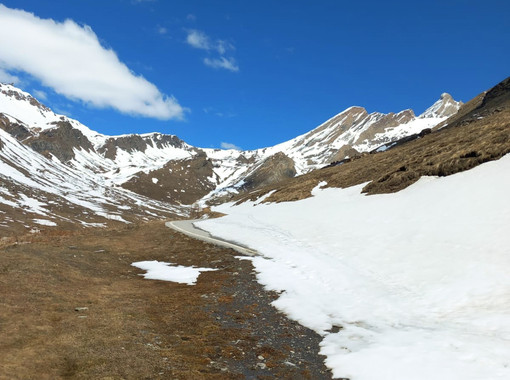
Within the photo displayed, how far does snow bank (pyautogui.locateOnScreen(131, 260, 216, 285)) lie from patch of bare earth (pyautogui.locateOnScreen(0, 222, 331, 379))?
3.34ft

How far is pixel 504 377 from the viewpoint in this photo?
Result: 26.1ft

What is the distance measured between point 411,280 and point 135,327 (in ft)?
44.0

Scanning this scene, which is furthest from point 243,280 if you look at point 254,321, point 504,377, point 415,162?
point 415,162

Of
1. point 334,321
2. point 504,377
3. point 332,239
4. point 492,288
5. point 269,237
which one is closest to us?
point 504,377

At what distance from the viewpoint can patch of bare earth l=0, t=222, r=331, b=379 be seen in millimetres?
8344

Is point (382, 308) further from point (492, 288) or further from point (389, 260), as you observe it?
point (389, 260)

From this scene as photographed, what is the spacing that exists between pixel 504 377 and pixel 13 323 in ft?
44.5

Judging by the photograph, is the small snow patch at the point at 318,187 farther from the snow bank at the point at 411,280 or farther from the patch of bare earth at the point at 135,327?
the patch of bare earth at the point at 135,327

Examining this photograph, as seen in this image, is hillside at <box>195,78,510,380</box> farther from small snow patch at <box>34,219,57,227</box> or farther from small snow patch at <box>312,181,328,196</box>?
small snow patch at <box>34,219,57,227</box>

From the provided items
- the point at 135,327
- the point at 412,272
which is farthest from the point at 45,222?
the point at 412,272

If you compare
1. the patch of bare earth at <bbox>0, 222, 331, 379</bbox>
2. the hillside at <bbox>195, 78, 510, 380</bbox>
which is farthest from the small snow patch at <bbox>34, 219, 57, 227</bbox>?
the patch of bare earth at <bbox>0, 222, 331, 379</bbox>

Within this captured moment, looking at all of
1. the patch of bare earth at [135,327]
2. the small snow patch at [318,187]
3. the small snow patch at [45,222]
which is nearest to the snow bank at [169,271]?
the patch of bare earth at [135,327]

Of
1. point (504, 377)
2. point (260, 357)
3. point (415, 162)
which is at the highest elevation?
point (415, 162)

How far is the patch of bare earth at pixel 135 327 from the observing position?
8.34 meters
